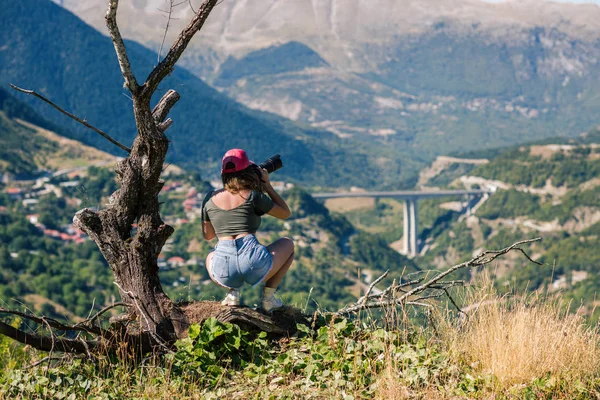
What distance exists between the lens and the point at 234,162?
7086mm

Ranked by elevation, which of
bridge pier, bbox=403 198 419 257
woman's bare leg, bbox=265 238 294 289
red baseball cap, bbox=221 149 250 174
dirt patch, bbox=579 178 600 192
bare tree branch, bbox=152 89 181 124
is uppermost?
bare tree branch, bbox=152 89 181 124

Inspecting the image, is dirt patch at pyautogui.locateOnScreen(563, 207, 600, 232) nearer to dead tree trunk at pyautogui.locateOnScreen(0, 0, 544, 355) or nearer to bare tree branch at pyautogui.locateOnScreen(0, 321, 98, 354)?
dead tree trunk at pyautogui.locateOnScreen(0, 0, 544, 355)

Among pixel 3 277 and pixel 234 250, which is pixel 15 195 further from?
pixel 234 250

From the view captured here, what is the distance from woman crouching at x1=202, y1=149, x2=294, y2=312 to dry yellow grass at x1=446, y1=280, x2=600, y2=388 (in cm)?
190

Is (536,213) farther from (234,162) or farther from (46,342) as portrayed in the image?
(46,342)

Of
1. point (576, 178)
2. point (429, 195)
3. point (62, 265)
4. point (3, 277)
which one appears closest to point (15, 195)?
point (62, 265)

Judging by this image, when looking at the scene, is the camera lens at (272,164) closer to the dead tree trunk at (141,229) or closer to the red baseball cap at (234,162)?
the red baseball cap at (234,162)

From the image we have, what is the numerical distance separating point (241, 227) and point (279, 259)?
0.51 metres

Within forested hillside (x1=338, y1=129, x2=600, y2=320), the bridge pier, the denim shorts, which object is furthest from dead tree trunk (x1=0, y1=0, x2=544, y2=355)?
the bridge pier

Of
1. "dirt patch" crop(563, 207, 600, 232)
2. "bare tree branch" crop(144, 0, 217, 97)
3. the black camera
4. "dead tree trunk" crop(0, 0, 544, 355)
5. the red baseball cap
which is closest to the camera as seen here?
"bare tree branch" crop(144, 0, 217, 97)

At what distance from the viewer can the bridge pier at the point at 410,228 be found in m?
185

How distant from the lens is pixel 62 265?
320 ft

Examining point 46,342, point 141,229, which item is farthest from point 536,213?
point 46,342

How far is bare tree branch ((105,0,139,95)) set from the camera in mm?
6211
